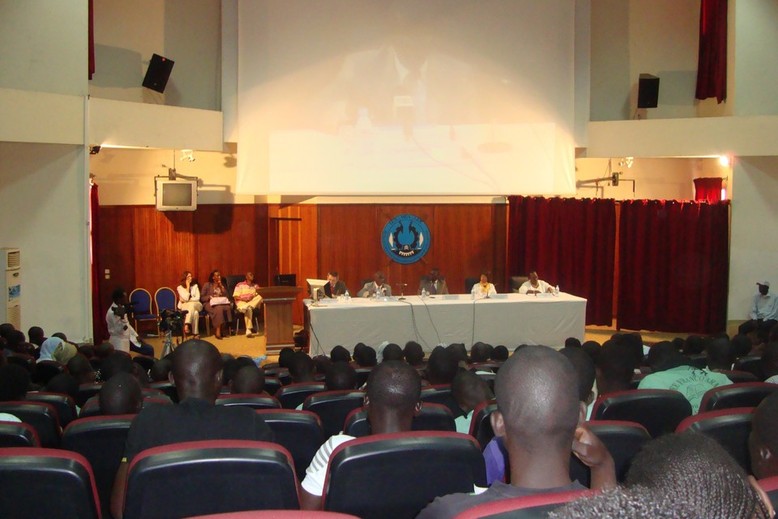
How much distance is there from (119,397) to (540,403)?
2.51 metres

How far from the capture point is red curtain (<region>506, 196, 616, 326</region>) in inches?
529

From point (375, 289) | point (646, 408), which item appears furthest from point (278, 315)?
point (646, 408)

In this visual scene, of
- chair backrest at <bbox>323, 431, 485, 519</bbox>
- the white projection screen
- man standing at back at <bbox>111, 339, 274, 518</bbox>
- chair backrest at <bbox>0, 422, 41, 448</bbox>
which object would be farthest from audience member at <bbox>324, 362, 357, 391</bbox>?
the white projection screen

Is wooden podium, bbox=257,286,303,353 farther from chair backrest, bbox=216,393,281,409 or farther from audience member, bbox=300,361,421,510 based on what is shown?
audience member, bbox=300,361,421,510

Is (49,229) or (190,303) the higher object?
A: (49,229)

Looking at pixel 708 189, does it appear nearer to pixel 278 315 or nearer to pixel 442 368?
pixel 278 315

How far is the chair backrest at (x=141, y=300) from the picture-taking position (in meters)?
12.6

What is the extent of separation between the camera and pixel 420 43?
39.8ft

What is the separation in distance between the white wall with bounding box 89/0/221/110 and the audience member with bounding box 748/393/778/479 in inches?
460

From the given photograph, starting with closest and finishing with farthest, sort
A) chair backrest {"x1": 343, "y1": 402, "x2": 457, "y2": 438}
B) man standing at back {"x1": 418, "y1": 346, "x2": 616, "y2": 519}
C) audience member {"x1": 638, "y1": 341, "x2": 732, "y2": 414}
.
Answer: man standing at back {"x1": 418, "y1": 346, "x2": 616, "y2": 519}
chair backrest {"x1": 343, "y1": 402, "x2": 457, "y2": 438}
audience member {"x1": 638, "y1": 341, "x2": 732, "y2": 414}

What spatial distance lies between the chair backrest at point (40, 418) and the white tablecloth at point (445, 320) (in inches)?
254

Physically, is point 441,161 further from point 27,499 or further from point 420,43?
point 27,499

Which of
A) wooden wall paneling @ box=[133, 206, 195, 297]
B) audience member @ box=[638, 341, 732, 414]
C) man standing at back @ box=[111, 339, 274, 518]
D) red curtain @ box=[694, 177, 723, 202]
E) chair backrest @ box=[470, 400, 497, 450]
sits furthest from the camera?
red curtain @ box=[694, 177, 723, 202]

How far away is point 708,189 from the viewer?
→ 525 inches
